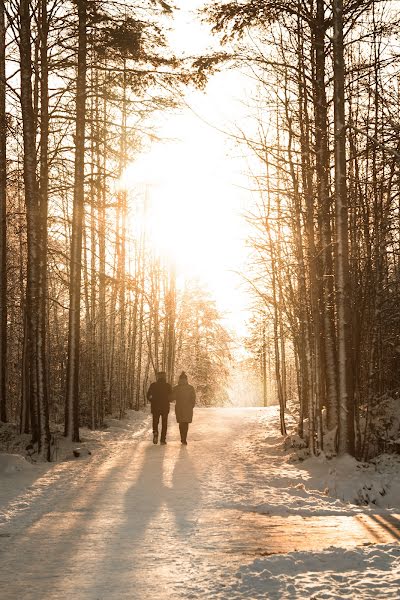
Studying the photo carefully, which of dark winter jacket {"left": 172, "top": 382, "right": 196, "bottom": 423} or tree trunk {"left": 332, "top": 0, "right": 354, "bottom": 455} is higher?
tree trunk {"left": 332, "top": 0, "right": 354, "bottom": 455}

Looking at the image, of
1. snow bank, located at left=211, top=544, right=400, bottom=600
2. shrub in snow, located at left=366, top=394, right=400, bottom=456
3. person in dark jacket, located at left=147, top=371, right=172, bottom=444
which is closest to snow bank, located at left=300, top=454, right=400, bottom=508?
shrub in snow, located at left=366, top=394, right=400, bottom=456

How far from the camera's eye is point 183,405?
16.3 meters

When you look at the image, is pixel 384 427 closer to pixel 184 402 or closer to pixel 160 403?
pixel 184 402

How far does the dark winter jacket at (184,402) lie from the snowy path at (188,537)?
3.41m

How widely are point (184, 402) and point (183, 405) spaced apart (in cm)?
10

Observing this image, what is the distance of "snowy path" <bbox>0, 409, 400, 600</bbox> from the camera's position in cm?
516

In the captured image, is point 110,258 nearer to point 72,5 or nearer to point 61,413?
point 61,413

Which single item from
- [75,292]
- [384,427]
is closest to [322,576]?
[384,427]

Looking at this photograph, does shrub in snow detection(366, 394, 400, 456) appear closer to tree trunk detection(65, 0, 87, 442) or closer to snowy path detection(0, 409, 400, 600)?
snowy path detection(0, 409, 400, 600)

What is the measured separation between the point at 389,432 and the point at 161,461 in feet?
16.5

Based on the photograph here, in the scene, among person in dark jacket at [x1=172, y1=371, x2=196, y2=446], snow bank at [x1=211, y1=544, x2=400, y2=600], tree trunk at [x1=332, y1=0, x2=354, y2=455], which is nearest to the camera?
snow bank at [x1=211, y1=544, x2=400, y2=600]

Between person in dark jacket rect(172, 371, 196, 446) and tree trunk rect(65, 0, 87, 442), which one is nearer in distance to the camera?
tree trunk rect(65, 0, 87, 442)

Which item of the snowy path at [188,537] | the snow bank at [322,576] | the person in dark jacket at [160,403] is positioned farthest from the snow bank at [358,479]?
the person in dark jacket at [160,403]

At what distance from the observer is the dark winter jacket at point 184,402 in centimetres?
1606
